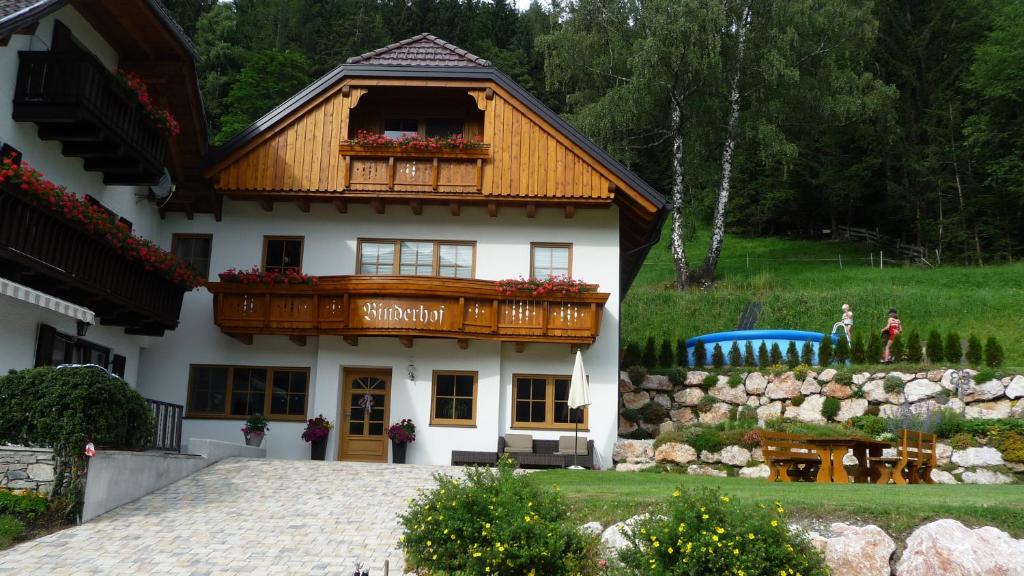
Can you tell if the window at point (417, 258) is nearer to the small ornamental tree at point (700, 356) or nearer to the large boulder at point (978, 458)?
the small ornamental tree at point (700, 356)

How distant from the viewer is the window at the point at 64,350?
54.9 feet

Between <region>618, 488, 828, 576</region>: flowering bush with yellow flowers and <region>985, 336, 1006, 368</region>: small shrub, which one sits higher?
<region>985, 336, 1006, 368</region>: small shrub

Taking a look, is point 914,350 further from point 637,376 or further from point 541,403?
point 541,403

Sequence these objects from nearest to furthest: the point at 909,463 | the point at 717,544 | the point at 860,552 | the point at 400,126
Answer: the point at 717,544 < the point at 860,552 < the point at 909,463 < the point at 400,126

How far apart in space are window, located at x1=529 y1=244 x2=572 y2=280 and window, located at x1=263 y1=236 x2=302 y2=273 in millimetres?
5760

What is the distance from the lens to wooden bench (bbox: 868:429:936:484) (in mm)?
16250

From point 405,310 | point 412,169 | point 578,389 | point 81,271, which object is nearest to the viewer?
point 81,271

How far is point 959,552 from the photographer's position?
9.96 meters

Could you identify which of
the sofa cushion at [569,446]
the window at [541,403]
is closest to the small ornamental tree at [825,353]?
the window at [541,403]

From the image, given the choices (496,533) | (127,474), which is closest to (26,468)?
(127,474)

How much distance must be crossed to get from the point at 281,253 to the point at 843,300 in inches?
871

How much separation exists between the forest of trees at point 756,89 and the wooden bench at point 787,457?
2084 centimetres

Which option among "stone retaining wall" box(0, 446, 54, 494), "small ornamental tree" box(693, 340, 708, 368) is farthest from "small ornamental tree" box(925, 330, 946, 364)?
"stone retaining wall" box(0, 446, 54, 494)

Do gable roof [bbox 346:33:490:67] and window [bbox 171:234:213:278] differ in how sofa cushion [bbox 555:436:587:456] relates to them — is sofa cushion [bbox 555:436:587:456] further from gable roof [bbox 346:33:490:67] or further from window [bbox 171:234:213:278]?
window [bbox 171:234:213:278]
